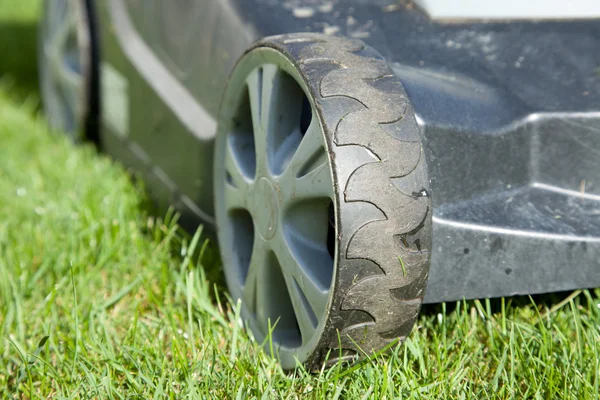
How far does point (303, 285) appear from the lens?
4.17 feet

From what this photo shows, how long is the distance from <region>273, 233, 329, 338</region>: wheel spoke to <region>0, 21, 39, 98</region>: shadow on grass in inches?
99.8

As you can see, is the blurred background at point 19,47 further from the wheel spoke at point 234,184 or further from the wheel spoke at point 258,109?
the wheel spoke at point 258,109

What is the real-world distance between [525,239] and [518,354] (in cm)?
20

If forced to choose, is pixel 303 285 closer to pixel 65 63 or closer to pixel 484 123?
pixel 484 123

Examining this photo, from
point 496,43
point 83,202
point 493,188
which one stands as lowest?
point 83,202

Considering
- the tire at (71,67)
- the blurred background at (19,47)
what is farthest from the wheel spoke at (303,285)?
the blurred background at (19,47)

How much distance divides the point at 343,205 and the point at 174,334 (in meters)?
0.46

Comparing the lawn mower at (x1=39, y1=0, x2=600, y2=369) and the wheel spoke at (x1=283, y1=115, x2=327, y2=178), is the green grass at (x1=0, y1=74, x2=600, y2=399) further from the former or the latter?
the wheel spoke at (x1=283, y1=115, x2=327, y2=178)

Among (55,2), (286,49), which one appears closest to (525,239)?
(286,49)

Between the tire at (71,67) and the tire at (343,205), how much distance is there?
1221 mm

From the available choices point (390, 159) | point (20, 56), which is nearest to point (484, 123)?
point (390, 159)

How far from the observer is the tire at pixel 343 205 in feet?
3.77

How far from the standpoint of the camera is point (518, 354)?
1320mm

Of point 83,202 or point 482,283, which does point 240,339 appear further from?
point 83,202
